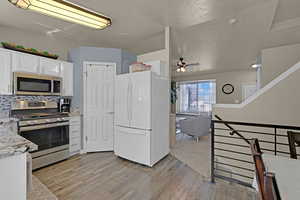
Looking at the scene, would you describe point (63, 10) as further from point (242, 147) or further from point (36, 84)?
point (242, 147)

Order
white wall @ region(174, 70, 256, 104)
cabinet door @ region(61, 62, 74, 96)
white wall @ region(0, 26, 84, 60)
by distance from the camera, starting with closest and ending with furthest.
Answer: white wall @ region(0, 26, 84, 60) → cabinet door @ region(61, 62, 74, 96) → white wall @ region(174, 70, 256, 104)

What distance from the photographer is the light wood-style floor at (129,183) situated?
201 cm

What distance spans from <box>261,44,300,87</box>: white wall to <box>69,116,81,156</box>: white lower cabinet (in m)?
5.35

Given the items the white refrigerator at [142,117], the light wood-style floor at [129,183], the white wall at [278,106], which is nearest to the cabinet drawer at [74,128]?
the light wood-style floor at [129,183]

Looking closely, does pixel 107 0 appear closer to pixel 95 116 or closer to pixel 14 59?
pixel 14 59

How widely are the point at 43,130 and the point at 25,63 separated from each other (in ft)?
4.59

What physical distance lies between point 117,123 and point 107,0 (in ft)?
7.84

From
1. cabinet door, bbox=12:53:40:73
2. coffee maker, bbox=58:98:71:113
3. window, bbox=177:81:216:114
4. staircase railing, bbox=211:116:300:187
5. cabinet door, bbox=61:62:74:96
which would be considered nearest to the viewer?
staircase railing, bbox=211:116:300:187

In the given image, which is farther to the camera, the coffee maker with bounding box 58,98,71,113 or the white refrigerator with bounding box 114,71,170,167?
the coffee maker with bounding box 58,98,71,113

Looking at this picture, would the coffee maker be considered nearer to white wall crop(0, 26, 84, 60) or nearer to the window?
white wall crop(0, 26, 84, 60)

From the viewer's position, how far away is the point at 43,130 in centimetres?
282

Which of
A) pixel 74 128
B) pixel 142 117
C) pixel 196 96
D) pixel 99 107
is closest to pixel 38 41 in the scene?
pixel 99 107

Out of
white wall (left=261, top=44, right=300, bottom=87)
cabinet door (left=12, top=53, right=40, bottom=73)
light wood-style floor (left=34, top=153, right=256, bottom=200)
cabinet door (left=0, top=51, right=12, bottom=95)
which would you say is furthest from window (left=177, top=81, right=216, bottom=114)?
cabinet door (left=0, top=51, right=12, bottom=95)

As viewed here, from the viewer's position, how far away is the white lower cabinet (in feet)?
10.9
